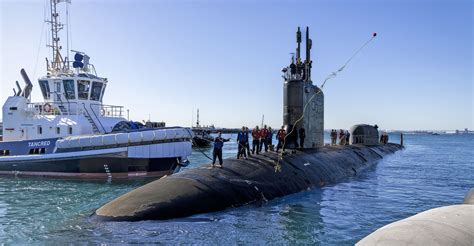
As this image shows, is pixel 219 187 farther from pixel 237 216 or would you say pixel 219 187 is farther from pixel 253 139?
pixel 253 139

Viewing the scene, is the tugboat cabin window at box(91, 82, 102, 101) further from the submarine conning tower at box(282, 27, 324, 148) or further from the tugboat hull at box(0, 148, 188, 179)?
the submarine conning tower at box(282, 27, 324, 148)

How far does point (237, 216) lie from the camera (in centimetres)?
1073

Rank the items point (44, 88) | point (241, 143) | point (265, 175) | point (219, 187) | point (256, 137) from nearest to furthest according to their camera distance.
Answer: point (219, 187)
point (265, 175)
point (241, 143)
point (256, 137)
point (44, 88)

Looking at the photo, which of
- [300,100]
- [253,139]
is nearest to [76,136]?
[253,139]

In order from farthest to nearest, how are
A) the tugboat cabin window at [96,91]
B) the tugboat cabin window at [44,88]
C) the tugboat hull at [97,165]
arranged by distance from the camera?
1. the tugboat cabin window at [96,91]
2. the tugboat cabin window at [44,88]
3. the tugboat hull at [97,165]

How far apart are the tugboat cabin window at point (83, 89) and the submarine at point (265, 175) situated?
42.0 ft

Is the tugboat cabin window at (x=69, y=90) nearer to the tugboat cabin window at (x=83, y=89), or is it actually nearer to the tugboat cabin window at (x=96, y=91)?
the tugboat cabin window at (x=83, y=89)

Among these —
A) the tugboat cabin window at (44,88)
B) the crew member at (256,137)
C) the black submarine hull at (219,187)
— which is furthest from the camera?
the tugboat cabin window at (44,88)

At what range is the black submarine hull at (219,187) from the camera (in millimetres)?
10102

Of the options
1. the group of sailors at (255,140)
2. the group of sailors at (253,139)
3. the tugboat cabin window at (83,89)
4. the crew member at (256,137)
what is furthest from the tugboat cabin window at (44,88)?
the crew member at (256,137)

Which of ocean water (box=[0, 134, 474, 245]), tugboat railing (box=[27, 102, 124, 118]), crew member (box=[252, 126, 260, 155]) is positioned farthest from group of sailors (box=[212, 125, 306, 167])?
tugboat railing (box=[27, 102, 124, 118])

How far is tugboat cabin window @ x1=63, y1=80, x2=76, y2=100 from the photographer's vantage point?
24.8 metres

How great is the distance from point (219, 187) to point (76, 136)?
1261 cm

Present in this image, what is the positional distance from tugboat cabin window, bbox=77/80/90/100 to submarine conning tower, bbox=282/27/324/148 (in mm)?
A: 12803
